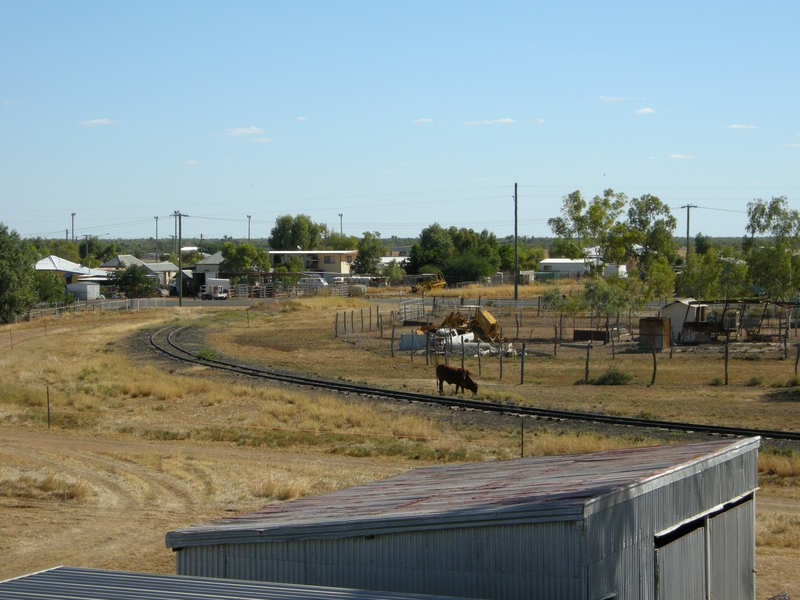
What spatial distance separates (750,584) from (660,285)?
56.1m

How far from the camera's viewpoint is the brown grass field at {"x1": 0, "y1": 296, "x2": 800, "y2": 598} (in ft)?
59.2

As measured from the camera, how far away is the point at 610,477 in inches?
425

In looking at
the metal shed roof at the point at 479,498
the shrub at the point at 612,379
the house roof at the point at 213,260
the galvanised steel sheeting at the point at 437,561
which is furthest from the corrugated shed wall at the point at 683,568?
the house roof at the point at 213,260

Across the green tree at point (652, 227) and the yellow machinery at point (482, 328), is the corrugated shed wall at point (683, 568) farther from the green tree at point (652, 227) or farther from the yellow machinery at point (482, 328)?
the green tree at point (652, 227)

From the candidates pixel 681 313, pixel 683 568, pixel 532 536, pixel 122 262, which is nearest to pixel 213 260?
pixel 122 262

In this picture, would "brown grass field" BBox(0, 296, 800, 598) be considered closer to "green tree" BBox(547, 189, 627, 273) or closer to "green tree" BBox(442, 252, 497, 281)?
"green tree" BBox(547, 189, 627, 273)

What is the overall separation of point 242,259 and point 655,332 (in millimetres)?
85047

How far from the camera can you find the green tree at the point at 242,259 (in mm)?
128875

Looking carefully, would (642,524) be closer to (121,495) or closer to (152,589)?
(152,589)

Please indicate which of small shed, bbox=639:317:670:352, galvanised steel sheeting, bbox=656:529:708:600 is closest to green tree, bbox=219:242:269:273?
small shed, bbox=639:317:670:352

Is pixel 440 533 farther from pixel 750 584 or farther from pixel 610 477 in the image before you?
pixel 750 584

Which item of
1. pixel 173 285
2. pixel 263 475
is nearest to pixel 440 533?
pixel 263 475

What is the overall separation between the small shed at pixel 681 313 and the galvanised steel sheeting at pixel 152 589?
2048 inches

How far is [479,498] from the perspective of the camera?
10.9 meters
